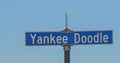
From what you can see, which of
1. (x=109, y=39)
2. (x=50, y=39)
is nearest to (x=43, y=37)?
(x=50, y=39)

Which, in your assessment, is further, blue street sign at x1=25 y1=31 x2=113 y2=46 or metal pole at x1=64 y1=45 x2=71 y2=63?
blue street sign at x1=25 y1=31 x2=113 y2=46

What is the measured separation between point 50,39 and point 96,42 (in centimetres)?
168

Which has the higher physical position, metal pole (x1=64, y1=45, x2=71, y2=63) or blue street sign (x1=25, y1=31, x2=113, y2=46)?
blue street sign (x1=25, y1=31, x2=113, y2=46)

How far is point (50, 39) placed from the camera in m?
32.8

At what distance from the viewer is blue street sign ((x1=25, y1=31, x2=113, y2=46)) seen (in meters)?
32.7

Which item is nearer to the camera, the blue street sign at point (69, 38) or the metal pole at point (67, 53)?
the metal pole at point (67, 53)

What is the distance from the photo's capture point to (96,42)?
32.8 m

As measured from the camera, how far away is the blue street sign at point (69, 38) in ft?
107

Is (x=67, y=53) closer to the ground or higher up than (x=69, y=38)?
closer to the ground

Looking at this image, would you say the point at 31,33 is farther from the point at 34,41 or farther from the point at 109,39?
the point at 109,39

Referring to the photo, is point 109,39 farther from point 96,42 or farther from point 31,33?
point 31,33

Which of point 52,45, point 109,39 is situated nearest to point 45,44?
point 52,45

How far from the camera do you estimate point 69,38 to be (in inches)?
1287

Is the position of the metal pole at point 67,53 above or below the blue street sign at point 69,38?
below
